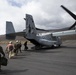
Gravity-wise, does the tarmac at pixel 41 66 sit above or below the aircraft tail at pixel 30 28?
below

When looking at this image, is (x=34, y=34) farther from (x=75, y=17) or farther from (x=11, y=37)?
(x=75, y=17)

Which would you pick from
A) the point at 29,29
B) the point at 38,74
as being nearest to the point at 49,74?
the point at 38,74

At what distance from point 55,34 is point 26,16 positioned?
892cm

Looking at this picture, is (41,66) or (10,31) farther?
(10,31)

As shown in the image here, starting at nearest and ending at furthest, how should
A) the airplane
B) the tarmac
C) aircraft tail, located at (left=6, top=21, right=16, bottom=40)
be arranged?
the tarmac → the airplane → aircraft tail, located at (left=6, top=21, right=16, bottom=40)

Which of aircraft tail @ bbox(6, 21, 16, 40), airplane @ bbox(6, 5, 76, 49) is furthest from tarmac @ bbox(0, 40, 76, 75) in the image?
aircraft tail @ bbox(6, 21, 16, 40)

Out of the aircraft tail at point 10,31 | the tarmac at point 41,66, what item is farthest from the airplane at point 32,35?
the tarmac at point 41,66

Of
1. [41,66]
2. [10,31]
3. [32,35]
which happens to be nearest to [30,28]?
[32,35]

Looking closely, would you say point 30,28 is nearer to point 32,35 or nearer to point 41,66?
point 32,35

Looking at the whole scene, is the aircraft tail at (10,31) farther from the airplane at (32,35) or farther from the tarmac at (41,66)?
the tarmac at (41,66)

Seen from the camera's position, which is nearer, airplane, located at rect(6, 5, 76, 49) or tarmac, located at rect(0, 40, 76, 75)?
tarmac, located at rect(0, 40, 76, 75)

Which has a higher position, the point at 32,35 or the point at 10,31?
the point at 10,31

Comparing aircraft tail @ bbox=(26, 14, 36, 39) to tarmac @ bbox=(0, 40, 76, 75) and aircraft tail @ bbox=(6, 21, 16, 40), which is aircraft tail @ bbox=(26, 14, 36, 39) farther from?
tarmac @ bbox=(0, 40, 76, 75)

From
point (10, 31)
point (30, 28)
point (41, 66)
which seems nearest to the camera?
point (41, 66)
